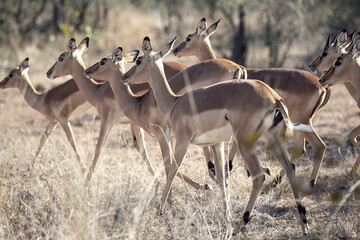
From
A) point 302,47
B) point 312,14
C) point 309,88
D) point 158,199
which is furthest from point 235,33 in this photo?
point 158,199

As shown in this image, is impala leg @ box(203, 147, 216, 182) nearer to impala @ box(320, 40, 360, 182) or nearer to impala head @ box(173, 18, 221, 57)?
impala @ box(320, 40, 360, 182)

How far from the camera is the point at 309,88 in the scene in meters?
6.43

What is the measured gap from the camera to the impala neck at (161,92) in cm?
584

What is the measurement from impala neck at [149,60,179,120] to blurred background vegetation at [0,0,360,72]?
6561mm

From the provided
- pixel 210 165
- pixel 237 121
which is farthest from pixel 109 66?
→ pixel 237 121

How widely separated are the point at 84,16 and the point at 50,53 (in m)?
1.90

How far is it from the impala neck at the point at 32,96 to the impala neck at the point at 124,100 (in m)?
2.07

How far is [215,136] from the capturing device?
5.13m

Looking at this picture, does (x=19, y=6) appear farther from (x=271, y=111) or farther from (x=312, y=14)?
(x=271, y=111)

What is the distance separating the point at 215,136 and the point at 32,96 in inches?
167

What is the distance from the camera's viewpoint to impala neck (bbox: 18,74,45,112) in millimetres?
8344

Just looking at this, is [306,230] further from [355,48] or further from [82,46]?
[82,46]

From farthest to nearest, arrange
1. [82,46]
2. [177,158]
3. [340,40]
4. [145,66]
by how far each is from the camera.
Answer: [82,46]
[340,40]
[145,66]
[177,158]

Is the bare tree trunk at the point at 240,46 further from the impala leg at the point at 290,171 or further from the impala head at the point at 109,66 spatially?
the impala leg at the point at 290,171
